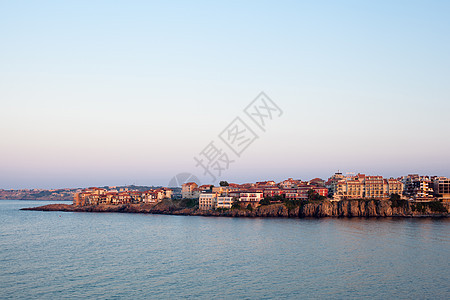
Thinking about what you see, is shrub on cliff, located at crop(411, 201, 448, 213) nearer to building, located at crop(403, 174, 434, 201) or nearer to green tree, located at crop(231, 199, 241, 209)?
building, located at crop(403, 174, 434, 201)

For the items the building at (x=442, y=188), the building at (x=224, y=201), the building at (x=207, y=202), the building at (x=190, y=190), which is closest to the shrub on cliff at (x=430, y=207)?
the building at (x=442, y=188)

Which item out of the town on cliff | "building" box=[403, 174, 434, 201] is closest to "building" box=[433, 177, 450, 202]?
the town on cliff

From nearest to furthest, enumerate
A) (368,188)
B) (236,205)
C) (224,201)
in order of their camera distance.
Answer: (236,205) → (224,201) → (368,188)

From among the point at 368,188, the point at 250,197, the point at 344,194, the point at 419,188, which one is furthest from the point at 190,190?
the point at 419,188

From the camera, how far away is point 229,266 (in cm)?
2564

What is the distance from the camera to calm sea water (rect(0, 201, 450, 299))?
66.0ft

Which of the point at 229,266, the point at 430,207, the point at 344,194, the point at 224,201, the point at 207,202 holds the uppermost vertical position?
the point at 344,194

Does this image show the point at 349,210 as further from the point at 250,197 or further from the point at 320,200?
the point at 250,197

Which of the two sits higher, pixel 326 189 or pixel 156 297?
pixel 326 189

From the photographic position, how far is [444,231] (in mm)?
42312

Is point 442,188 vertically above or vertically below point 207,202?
above

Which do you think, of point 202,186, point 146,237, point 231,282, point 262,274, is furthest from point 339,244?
point 202,186

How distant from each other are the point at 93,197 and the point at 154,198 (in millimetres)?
19088

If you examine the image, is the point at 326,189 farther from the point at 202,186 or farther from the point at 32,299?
the point at 32,299
